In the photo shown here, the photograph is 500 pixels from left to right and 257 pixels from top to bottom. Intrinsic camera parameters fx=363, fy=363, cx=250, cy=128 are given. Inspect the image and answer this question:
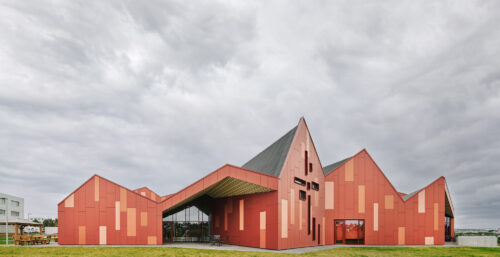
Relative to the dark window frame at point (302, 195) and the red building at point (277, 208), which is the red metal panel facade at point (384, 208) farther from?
the dark window frame at point (302, 195)

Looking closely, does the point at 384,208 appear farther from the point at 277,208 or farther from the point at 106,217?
the point at 106,217

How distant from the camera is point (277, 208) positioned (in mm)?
26234

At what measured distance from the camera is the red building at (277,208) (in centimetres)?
2755

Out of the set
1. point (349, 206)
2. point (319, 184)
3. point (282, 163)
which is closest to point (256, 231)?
point (282, 163)

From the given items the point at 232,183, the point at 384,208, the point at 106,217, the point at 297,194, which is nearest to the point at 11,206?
the point at 106,217

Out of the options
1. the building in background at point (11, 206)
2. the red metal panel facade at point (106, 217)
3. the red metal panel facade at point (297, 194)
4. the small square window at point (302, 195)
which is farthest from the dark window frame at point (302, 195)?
the building in background at point (11, 206)

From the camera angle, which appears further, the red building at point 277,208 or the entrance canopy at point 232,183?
the red building at point 277,208

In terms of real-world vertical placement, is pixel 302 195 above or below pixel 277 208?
above

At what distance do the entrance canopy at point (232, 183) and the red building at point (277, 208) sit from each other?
7cm

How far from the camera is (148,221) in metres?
29.2

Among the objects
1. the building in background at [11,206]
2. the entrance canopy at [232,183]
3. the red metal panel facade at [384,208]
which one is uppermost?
the entrance canopy at [232,183]

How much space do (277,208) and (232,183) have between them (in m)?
4.39

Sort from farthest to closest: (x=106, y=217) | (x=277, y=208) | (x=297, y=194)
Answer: (x=106, y=217) < (x=297, y=194) < (x=277, y=208)

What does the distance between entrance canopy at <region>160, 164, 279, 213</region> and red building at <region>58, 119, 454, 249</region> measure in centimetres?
7
